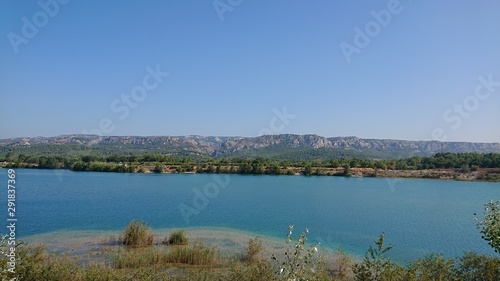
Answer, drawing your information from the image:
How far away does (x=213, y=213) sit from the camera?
3247cm

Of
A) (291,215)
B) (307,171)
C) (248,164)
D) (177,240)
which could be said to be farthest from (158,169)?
(177,240)

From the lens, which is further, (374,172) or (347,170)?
(347,170)

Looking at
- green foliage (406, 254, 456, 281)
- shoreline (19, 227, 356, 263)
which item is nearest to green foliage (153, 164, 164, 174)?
shoreline (19, 227, 356, 263)

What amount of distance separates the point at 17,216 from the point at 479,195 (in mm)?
55960

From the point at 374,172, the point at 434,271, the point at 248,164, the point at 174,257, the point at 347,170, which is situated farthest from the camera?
the point at 248,164

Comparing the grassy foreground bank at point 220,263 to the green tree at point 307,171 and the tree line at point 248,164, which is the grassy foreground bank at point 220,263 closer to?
the tree line at point 248,164

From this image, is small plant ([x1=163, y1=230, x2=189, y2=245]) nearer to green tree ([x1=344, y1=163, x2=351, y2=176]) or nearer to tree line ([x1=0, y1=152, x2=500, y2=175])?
tree line ([x1=0, y1=152, x2=500, y2=175])

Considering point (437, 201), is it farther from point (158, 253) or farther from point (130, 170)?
point (130, 170)

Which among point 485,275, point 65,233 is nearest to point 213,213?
point 65,233

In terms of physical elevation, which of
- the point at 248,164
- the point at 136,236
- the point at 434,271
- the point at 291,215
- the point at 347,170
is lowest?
the point at 291,215

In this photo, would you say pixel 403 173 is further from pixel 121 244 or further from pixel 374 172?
pixel 121 244

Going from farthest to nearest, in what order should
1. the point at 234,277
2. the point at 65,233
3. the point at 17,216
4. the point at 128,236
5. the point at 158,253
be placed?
the point at 17,216 < the point at 65,233 < the point at 128,236 < the point at 158,253 < the point at 234,277

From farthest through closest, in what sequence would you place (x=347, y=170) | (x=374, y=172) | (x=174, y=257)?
(x=347, y=170)
(x=374, y=172)
(x=174, y=257)

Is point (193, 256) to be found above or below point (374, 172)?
above
